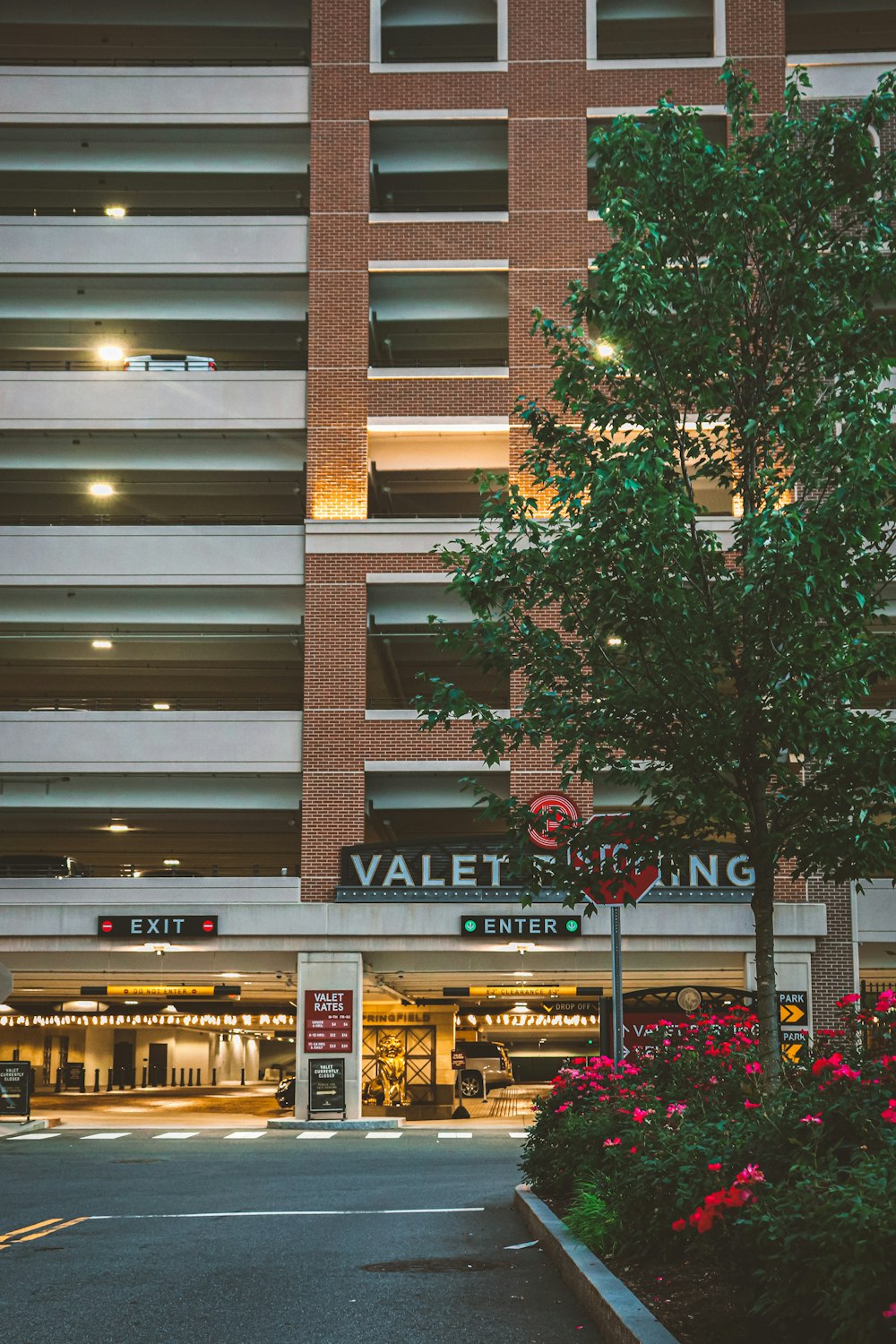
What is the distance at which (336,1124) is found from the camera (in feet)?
100

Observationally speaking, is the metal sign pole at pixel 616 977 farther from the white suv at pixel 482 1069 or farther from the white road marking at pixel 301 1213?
the white suv at pixel 482 1069

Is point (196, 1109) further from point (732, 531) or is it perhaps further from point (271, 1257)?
point (732, 531)

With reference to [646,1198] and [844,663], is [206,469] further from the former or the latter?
[646,1198]

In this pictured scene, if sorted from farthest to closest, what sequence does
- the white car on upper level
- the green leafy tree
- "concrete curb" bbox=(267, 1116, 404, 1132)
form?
the white car on upper level → "concrete curb" bbox=(267, 1116, 404, 1132) → the green leafy tree

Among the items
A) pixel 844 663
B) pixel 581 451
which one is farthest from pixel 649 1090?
pixel 581 451

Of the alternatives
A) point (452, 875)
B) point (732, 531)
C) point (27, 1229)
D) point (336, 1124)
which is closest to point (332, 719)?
point (452, 875)

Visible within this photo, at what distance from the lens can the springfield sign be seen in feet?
107

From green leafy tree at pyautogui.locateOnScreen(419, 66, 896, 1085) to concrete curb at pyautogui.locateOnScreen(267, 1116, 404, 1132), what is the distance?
20222 mm

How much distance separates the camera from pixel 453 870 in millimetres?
32906

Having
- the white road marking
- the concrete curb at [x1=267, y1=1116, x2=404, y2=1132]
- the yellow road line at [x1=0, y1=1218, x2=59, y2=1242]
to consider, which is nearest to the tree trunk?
the white road marking

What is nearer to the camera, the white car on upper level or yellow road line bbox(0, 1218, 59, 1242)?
yellow road line bbox(0, 1218, 59, 1242)

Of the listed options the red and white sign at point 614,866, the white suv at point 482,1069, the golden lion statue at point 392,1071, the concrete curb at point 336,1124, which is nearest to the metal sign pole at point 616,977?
the red and white sign at point 614,866

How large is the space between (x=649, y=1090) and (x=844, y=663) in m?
3.77

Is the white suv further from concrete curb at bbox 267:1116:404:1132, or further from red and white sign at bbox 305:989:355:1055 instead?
concrete curb at bbox 267:1116:404:1132
